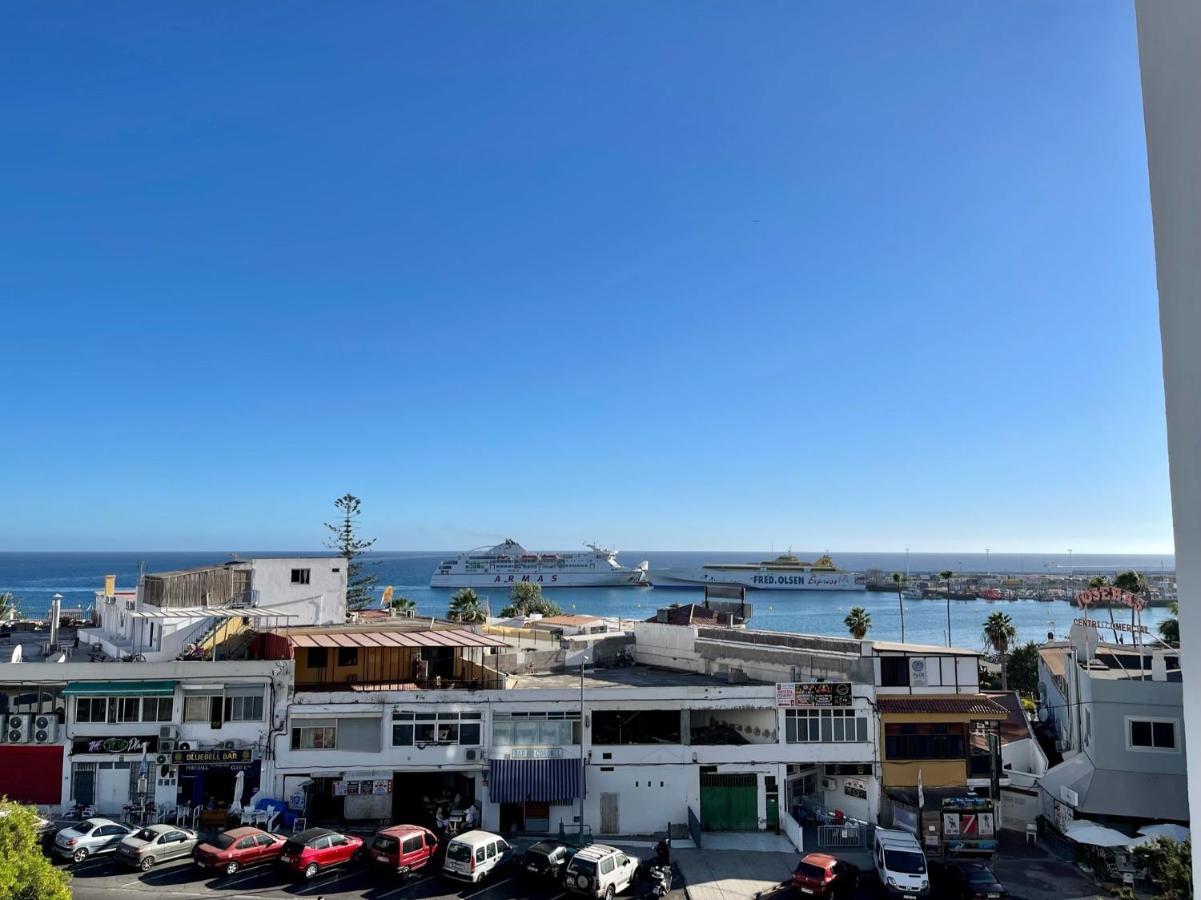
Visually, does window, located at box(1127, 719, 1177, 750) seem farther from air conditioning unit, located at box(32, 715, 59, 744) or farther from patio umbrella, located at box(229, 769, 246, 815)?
air conditioning unit, located at box(32, 715, 59, 744)

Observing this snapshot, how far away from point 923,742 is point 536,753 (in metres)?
12.7

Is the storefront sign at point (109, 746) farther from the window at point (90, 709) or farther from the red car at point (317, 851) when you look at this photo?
the red car at point (317, 851)

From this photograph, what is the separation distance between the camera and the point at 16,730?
2641cm

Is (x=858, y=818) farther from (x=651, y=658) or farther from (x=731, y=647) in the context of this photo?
(x=651, y=658)

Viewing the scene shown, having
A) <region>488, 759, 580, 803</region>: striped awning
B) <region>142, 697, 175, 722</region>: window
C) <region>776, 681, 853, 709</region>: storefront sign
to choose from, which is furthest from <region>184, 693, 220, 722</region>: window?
<region>776, 681, 853, 709</region>: storefront sign

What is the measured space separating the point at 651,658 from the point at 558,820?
9.81m

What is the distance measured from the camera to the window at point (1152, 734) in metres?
28.1

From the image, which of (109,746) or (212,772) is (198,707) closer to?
(212,772)

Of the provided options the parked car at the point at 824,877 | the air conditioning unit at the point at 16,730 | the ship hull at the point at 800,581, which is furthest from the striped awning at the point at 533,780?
the ship hull at the point at 800,581

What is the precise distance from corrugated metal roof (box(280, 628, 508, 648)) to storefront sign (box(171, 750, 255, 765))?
158 inches

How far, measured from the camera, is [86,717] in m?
26.7

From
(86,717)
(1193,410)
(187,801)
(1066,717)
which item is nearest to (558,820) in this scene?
(187,801)

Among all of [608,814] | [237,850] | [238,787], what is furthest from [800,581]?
[237,850]

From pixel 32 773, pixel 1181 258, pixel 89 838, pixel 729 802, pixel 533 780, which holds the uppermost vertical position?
pixel 1181 258
